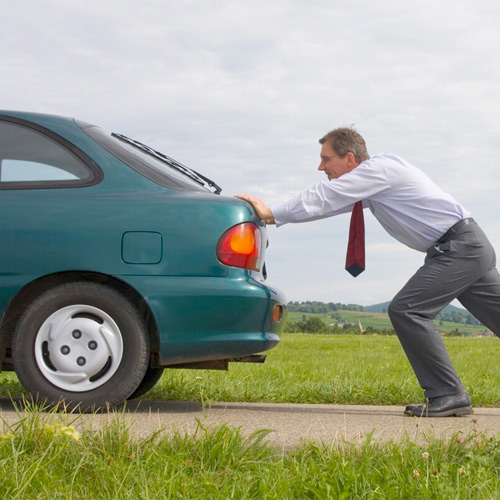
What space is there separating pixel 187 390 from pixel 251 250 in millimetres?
1776

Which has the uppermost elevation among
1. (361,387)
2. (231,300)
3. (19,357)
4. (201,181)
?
(201,181)

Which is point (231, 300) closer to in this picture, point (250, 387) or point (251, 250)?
point (251, 250)

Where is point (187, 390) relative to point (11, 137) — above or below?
below

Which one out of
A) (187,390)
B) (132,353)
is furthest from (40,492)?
(187,390)

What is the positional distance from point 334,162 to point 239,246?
3.77 ft

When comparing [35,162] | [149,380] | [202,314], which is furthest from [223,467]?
[149,380]

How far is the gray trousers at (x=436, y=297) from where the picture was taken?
5.23 meters

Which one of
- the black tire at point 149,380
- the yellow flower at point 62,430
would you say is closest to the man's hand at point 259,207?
the black tire at point 149,380

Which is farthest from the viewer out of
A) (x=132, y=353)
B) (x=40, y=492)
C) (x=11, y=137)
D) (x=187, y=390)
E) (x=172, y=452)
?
(x=187, y=390)

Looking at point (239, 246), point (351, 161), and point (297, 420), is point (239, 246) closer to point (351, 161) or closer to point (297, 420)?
point (297, 420)

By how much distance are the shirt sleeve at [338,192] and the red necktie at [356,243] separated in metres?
0.23

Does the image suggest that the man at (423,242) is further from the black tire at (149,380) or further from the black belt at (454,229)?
the black tire at (149,380)

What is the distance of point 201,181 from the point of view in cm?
536

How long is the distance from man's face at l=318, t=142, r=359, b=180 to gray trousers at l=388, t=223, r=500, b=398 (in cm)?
77
